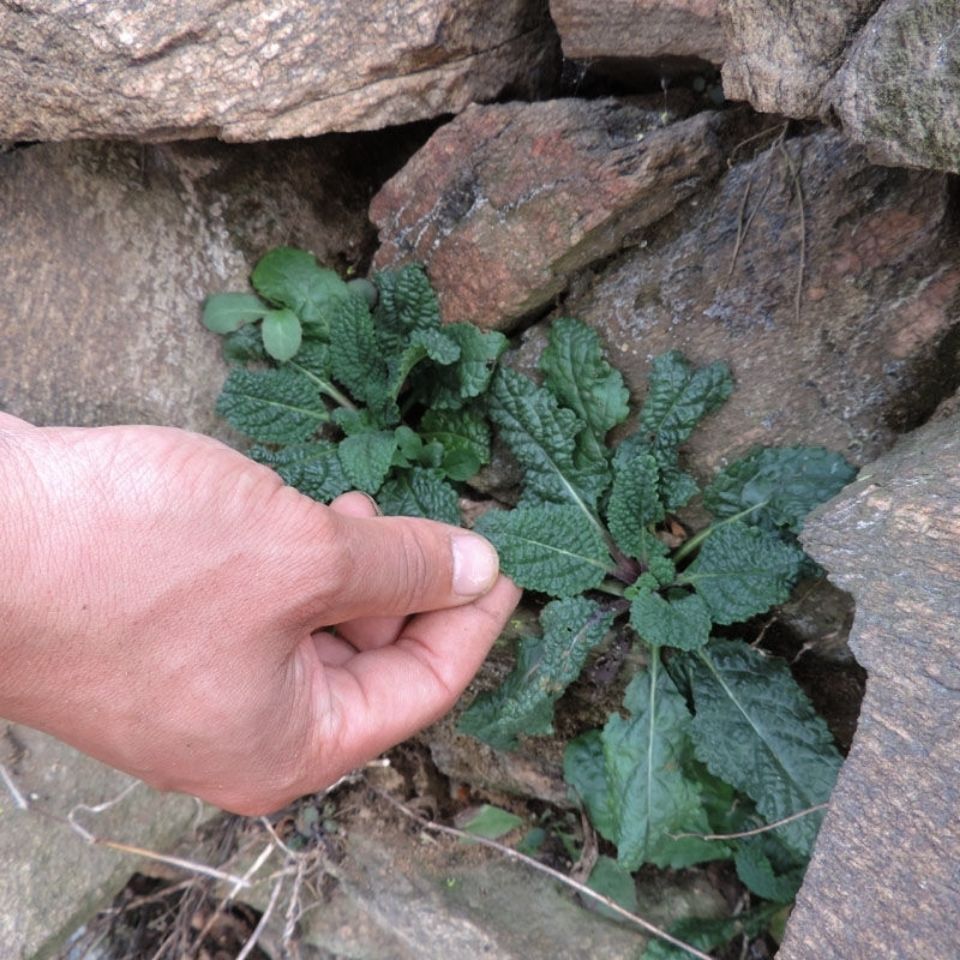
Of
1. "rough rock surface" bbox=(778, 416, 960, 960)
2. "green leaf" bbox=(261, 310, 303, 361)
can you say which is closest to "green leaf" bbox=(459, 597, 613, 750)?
"rough rock surface" bbox=(778, 416, 960, 960)

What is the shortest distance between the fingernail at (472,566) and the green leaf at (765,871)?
2.95 ft

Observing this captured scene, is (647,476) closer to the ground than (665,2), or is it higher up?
closer to the ground

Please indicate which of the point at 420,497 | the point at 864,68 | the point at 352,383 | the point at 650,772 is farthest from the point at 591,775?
the point at 864,68

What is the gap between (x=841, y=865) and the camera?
116 centimetres

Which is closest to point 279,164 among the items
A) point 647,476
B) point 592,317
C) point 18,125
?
point 18,125

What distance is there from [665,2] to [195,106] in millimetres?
958

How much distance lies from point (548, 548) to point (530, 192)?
80cm

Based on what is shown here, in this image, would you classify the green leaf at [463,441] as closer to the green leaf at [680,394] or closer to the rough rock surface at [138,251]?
the green leaf at [680,394]

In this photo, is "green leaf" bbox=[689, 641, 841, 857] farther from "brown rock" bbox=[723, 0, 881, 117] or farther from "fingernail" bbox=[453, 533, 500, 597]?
"brown rock" bbox=[723, 0, 881, 117]

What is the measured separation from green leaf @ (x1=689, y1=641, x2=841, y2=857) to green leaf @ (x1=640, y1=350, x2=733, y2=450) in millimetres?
516

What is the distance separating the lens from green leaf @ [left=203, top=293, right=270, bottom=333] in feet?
6.68

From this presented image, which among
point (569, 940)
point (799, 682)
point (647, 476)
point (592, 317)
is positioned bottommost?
point (569, 940)

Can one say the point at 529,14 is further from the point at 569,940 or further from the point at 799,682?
the point at 569,940

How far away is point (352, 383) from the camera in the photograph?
2066 mm
